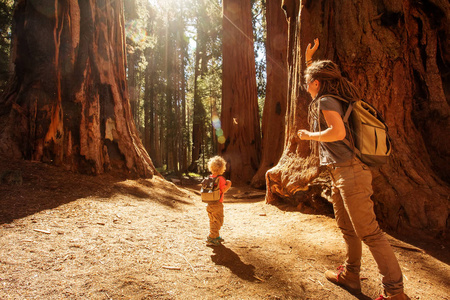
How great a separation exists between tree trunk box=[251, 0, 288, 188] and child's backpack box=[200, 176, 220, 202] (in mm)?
5627

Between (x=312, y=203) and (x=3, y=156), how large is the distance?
4984 mm

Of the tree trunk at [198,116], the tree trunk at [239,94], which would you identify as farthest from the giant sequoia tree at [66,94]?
the tree trunk at [198,116]

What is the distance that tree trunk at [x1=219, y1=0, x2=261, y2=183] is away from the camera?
11289 mm

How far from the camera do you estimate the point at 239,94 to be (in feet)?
38.5

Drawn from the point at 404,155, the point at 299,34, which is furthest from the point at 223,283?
the point at 299,34

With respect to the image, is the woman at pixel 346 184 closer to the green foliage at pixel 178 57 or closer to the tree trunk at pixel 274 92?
the tree trunk at pixel 274 92

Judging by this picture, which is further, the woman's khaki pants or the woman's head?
the woman's head

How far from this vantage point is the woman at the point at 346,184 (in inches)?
73.1

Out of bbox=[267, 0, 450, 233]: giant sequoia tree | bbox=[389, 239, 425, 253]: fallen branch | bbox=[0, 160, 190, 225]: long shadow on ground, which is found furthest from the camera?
bbox=[267, 0, 450, 233]: giant sequoia tree

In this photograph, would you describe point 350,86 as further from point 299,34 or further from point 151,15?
point 151,15

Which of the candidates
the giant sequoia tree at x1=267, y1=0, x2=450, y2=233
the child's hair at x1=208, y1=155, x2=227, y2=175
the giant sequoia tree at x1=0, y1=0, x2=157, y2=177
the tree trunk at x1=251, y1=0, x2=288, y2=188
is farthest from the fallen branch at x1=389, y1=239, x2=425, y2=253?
the tree trunk at x1=251, y1=0, x2=288, y2=188

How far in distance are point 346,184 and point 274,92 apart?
8.02 metres

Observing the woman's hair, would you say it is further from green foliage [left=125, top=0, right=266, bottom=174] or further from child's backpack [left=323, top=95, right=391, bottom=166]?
green foliage [left=125, top=0, right=266, bottom=174]

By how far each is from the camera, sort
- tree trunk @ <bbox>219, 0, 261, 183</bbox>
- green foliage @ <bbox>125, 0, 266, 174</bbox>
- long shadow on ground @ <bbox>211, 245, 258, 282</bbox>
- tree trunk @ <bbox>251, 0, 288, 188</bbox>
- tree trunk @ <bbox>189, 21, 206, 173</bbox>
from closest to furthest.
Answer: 1. long shadow on ground @ <bbox>211, 245, 258, 282</bbox>
2. tree trunk @ <bbox>251, 0, 288, 188</bbox>
3. tree trunk @ <bbox>219, 0, 261, 183</bbox>
4. green foliage @ <bbox>125, 0, 266, 174</bbox>
5. tree trunk @ <bbox>189, 21, 206, 173</bbox>
